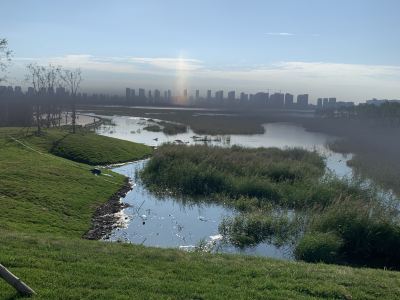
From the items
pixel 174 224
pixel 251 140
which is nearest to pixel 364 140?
pixel 251 140

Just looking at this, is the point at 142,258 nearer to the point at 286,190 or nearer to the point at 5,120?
the point at 286,190

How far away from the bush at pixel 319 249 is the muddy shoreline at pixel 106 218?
8.59 m

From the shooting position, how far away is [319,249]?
51.5 feet

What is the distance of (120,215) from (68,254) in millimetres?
13078

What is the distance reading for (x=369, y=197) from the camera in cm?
2588

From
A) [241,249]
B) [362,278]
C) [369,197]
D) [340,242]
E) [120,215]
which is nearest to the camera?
[362,278]

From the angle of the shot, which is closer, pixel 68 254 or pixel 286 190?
pixel 68 254

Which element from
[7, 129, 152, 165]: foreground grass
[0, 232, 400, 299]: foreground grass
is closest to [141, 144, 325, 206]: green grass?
[7, 129, 152, 165]: foreground grass

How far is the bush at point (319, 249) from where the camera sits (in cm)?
1559

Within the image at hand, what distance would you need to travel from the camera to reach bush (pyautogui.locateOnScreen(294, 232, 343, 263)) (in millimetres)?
15594

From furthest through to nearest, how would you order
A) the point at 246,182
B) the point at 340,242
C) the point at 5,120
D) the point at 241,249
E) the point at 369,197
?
the point at 5,120 < the point at 246,182 < the point at 369,197 < the point at 241,249 < the point at 340,242

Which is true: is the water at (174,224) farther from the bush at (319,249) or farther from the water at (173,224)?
the bush at (319,249)

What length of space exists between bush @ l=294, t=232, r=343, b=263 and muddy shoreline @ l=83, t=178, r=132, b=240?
28.2 feet

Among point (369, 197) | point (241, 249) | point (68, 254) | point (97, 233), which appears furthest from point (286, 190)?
point (68, 254)
